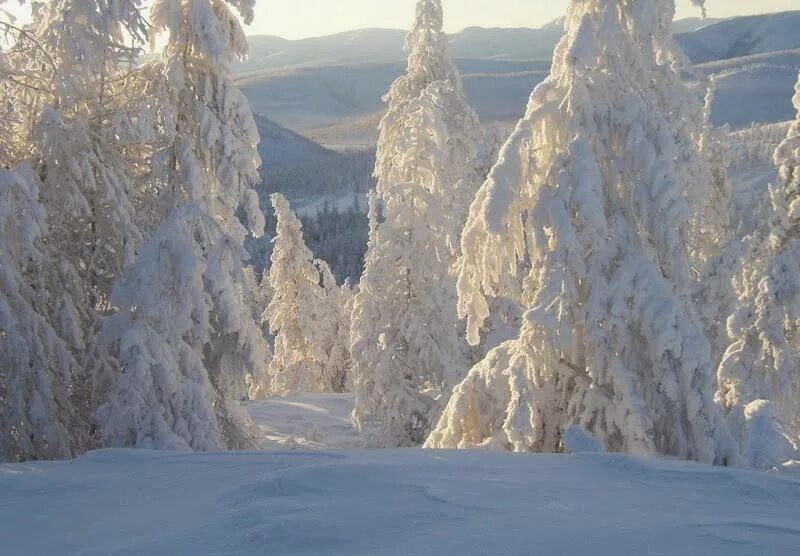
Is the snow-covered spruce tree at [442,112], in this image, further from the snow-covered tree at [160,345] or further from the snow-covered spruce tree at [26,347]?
the snow-covered spruce tree at [26,347]

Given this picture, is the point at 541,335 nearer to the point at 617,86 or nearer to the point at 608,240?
the point at 608,240

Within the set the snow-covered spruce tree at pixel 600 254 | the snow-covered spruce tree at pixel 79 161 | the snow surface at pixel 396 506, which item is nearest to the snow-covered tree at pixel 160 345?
the snow-covered spruce tree at pixel 79 161

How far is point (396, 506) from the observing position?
4242 millimetres

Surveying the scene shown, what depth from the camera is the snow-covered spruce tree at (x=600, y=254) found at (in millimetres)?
7285

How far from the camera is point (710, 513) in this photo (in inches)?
165

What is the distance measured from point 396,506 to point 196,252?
5.68 meters

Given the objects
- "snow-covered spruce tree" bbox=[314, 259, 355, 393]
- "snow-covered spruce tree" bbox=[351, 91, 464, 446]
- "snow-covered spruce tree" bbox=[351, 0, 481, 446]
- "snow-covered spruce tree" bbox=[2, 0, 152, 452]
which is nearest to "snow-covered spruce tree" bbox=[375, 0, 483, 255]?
"snow-covered spruce tree" bbox=[351, 0, 481, 446]

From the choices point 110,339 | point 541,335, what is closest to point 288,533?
point 541,335

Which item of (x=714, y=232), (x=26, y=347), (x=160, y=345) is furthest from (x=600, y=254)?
(x=714, y=232)

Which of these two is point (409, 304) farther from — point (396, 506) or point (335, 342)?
point (335, 342)

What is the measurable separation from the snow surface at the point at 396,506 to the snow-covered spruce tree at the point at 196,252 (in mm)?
2691

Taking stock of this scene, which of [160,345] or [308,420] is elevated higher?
[160,345]

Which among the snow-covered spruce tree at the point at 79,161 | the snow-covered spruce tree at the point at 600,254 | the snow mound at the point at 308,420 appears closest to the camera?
the snow-covered spruce tree at the point at 600,254

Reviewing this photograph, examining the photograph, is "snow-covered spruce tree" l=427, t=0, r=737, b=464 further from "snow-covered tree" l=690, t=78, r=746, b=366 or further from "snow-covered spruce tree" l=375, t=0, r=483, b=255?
"snow-covered tree" l=690, t=78, r=746, b=366
